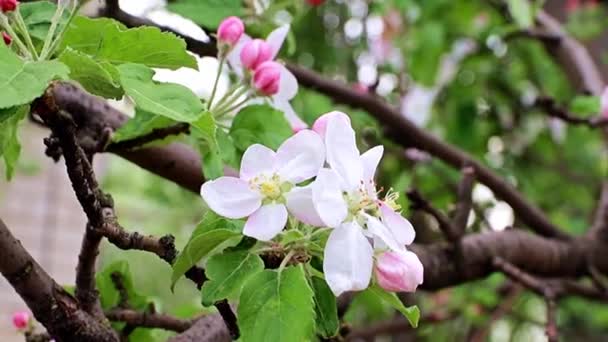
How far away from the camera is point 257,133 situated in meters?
0.64

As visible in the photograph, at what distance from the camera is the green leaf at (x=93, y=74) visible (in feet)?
1.43

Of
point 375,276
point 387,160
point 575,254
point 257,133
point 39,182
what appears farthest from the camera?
point 39,182

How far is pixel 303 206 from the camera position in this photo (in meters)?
0.47

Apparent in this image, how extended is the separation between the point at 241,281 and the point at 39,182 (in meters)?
2.66

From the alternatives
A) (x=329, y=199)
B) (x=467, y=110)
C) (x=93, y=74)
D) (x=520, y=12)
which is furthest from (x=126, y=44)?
(x=467, y=110)

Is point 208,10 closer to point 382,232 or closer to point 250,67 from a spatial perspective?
point 250,67

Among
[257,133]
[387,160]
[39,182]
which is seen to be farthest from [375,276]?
[39,182]

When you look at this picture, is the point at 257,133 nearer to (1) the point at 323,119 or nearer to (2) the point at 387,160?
(1) the point at 323,119

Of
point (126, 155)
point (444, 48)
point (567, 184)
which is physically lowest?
point (567, 184)

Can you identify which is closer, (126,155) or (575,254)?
(126,155)

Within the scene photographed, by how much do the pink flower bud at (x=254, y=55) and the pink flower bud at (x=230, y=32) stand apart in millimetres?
11

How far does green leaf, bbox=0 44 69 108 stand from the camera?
1.29 feet

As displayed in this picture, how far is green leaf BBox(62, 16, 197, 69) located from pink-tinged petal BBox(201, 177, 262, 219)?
0.26 ft

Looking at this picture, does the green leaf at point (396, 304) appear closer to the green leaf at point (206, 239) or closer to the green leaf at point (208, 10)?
the green leaf at point (206, 239)
